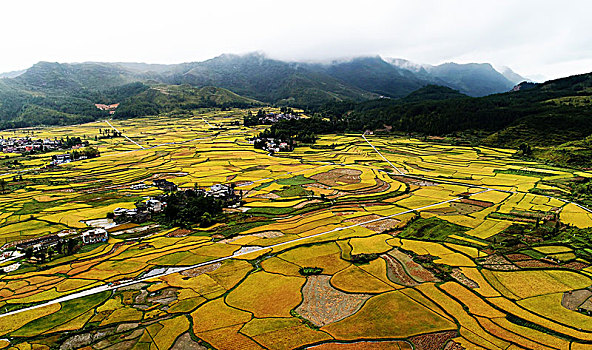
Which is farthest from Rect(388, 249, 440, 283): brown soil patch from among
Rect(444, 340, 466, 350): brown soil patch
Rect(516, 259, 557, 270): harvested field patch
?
Rect(516, 259, 557, 270): harvested field patch

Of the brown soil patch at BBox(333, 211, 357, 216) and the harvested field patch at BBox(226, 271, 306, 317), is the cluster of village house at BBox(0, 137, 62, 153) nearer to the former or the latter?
the brown soil patch at BBox(333, 211, 357, 216)

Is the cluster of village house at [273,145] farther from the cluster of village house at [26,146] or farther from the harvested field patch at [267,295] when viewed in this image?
the harvested field patch at [267,295]

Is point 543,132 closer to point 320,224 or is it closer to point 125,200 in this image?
point 320,224

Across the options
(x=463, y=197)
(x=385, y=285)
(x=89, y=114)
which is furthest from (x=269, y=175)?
(x=89, y=114)

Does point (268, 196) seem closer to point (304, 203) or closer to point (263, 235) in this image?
point (304, 203)

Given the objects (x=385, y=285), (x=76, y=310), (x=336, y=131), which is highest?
(x=336, y=131)

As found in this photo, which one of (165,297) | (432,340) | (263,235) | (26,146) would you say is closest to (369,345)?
(432,340)
